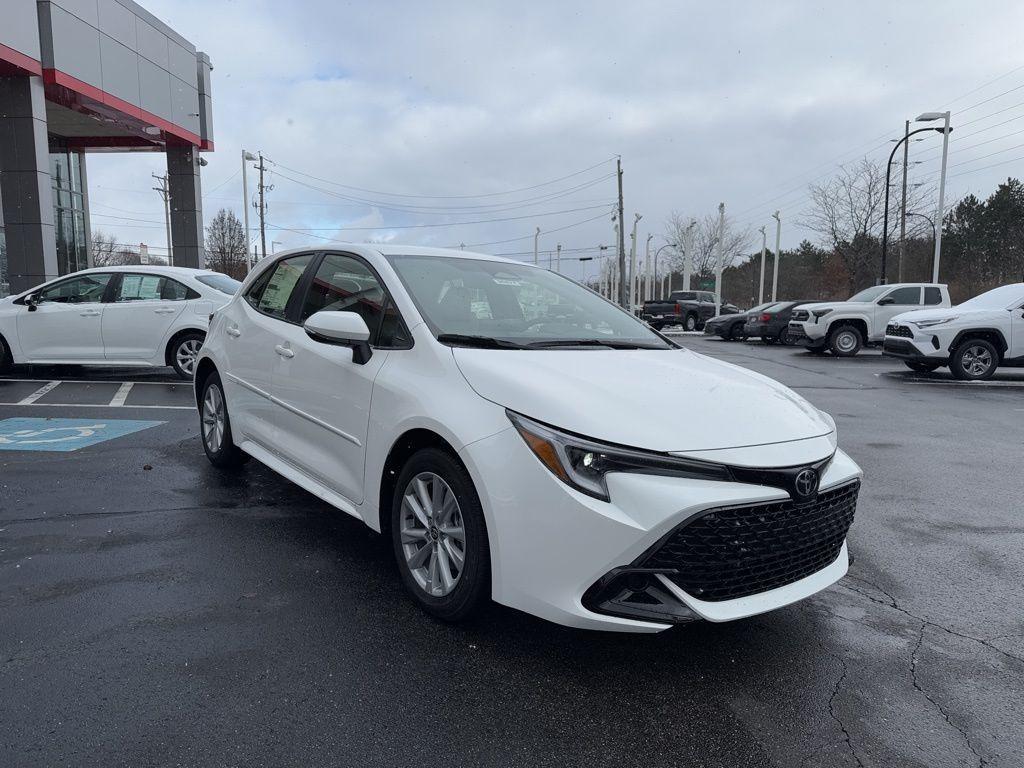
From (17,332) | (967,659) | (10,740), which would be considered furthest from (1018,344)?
(17,332)

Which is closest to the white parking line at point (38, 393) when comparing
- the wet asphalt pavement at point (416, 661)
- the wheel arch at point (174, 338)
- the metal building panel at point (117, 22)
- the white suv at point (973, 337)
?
the wheel arch at point (174, 338)

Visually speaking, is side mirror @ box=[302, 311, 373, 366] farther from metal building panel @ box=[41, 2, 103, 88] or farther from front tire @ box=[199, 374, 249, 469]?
metal building panel @ box=[41, 2, 103, 88]

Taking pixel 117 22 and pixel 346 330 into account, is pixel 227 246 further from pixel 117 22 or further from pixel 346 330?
pixel 346 330

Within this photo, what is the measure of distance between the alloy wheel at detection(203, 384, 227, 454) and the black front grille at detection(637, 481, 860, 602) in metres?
3.84

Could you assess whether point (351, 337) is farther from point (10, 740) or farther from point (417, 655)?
point (10, 740)

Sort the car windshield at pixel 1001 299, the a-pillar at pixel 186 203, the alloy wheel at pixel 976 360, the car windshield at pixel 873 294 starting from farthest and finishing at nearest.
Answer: the a-pillar at pixel 186 203 → the car windshield at pixel 873 294 → the alloy wheel at pixel 976 360 → the car windshield at pixel 1001 299

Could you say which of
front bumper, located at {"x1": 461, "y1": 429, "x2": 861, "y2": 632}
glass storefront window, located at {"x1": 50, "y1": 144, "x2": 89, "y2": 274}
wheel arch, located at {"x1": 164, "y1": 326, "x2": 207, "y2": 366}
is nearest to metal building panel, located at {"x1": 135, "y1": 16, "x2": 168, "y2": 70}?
glass storefront window, located at {"x1": 50, "y1": 144, "x2": 89, "y2": 274}

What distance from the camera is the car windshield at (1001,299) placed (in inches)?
495

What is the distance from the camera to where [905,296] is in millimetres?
18719

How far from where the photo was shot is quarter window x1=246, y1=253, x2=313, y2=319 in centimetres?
463

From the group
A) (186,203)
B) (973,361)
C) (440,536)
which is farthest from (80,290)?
(973,361)

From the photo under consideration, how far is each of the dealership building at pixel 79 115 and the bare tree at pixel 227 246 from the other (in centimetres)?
3285

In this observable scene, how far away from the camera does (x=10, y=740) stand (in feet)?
7.53

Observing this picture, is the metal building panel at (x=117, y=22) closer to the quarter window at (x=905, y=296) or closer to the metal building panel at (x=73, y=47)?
the metal building panel at (x=73, y=47)
